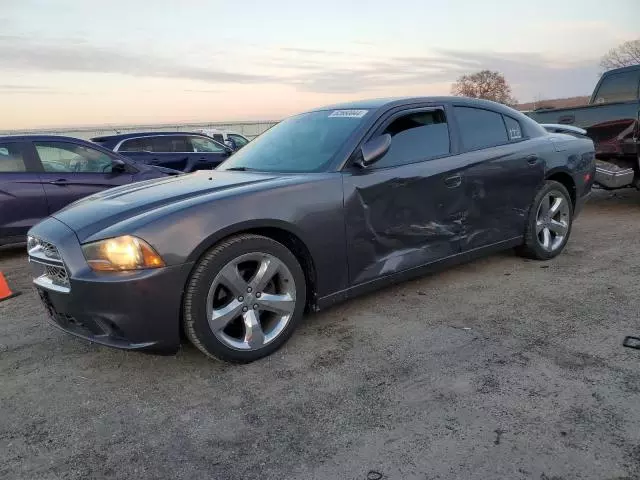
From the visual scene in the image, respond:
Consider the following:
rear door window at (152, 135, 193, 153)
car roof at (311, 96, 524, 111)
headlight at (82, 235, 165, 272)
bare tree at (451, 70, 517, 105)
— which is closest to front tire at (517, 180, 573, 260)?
car roof at (311, 96, 524, 111)

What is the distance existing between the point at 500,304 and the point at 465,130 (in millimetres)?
1461

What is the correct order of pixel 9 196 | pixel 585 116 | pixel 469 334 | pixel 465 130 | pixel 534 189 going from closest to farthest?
pixel 469 334, pixel 465 130, pixel 534 189, pixel 9 196, pixel 585 116

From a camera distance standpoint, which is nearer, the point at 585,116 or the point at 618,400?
the point at 618,400

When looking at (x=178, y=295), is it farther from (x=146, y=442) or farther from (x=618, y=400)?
(x=618, y=400)

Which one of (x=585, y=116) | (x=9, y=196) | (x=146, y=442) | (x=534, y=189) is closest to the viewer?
(x=146, y=442)

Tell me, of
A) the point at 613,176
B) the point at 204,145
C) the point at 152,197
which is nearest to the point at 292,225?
the point at 152,197

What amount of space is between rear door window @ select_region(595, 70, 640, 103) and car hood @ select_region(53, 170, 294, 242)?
7.76 m

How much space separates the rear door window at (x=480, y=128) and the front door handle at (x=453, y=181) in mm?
329

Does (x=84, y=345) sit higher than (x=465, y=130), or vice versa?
(x=465, y=130)

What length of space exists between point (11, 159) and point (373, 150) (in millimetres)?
5117

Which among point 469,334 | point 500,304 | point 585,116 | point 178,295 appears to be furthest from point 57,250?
point 585,116

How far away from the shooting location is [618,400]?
2615mm

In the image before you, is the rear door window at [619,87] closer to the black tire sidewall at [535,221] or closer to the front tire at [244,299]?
the black tire sidewall at [535,221]

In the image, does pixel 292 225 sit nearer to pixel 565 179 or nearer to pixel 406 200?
pixel 406 200
